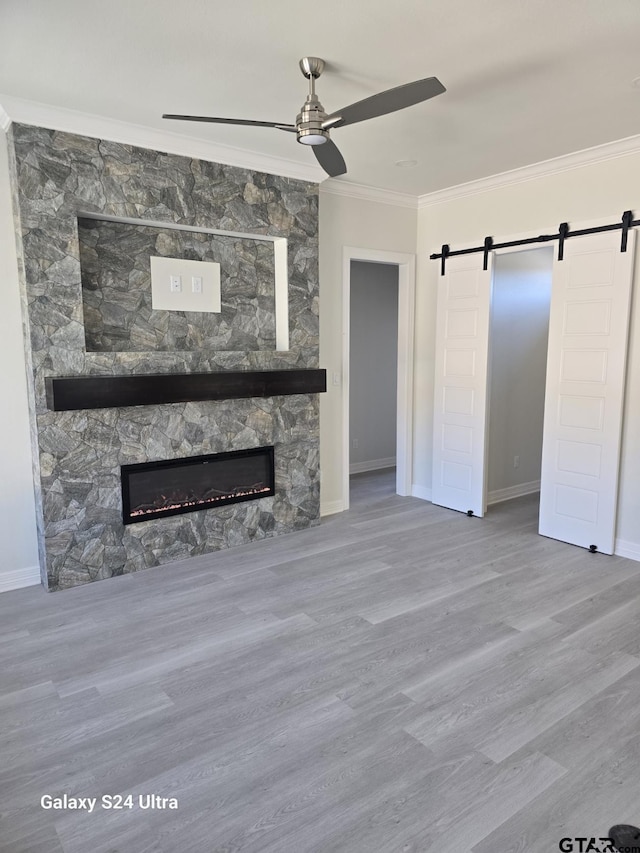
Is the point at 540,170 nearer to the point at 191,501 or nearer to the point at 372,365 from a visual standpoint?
the point at 372,365

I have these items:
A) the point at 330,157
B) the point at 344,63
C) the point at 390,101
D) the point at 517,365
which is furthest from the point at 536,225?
the point at 390,101

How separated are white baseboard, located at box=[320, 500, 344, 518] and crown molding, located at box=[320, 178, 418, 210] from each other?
263 cm

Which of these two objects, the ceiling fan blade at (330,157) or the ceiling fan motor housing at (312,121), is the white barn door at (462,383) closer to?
the ceiling fan blade at (330,157)

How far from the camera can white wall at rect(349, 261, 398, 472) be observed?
21.1 feet

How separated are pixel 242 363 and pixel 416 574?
192 cm

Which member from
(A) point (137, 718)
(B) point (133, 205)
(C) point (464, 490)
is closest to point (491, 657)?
(A) point (137, 718)

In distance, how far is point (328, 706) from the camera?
2.37 m

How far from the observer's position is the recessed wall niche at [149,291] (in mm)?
3707

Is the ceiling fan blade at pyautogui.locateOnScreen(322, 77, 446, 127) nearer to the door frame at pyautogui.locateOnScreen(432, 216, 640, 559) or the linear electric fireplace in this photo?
the door frame at pyautogui.locateOnScreen(432, 216, 640, 559)

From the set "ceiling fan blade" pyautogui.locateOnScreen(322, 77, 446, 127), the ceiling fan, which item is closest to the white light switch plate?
the ceiling fan

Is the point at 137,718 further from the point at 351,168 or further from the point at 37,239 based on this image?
the point at 351,168

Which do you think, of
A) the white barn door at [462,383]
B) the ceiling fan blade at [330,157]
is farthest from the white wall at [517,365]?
the ceiling fan blade at [330,157]

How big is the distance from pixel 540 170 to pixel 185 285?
2768 mm

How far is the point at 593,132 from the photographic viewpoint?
11.6 ft
